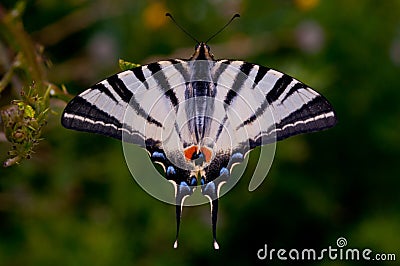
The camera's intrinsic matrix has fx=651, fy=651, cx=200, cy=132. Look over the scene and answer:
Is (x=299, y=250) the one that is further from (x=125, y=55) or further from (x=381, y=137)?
(x=125, y=55)

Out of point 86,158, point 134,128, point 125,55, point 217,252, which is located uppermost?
point 125,55

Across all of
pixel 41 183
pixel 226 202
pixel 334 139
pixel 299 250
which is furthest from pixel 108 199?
pixel 334 139

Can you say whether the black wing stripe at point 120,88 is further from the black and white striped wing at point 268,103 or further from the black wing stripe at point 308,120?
the black wing stripe at point 308,120

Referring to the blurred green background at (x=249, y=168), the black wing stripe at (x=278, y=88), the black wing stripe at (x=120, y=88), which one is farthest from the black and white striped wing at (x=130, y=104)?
the blurred green background at (x=249, y=168)

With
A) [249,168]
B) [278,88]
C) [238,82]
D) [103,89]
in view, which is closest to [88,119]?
[103,89]

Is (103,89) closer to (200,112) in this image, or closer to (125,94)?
(125,94)

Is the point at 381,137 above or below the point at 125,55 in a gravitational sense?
below
